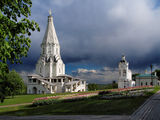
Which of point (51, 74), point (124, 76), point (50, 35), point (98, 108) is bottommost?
point (98, 108)

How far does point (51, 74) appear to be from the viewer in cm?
5972

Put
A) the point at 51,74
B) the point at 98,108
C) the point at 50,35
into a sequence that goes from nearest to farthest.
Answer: the point at 98,108 → the point at 51,74 → the point at 50,35

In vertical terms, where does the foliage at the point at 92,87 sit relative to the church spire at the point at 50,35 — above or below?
below

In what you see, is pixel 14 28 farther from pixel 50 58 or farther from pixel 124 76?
pixel 124 76

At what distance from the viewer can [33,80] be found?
5612 centimetres

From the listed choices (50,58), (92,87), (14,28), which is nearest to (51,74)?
(50,58)

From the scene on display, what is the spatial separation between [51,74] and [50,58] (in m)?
5.07

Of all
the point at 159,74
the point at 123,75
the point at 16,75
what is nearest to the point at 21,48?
the point at 16,75

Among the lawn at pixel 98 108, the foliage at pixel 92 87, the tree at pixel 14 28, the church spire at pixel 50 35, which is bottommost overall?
the foliage at pixel 92 87

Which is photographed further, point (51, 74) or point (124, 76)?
point (124, 76)

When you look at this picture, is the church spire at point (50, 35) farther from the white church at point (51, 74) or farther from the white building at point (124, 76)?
the white building at point (124, 76)

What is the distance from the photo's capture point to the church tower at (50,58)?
197 feet

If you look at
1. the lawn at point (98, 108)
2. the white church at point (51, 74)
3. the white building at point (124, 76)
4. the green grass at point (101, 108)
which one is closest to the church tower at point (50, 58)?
the white church at point (51, 74)

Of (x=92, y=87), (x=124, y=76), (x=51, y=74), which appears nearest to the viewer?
(x=51, y=74)
